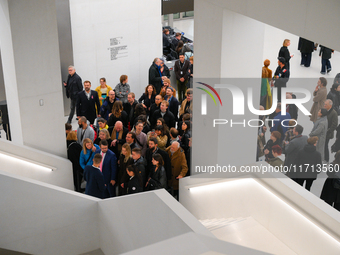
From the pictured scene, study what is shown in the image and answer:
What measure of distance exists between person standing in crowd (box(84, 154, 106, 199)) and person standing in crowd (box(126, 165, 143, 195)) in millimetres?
514

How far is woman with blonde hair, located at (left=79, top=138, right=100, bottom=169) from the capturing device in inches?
290

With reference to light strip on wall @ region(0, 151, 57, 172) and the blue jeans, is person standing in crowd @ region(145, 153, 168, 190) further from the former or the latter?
the blue jeans

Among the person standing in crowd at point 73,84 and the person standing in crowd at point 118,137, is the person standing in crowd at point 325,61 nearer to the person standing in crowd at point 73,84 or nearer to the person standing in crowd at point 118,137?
the person standing in crowd at point 73,84

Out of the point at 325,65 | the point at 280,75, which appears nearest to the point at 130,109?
the point at 280,75

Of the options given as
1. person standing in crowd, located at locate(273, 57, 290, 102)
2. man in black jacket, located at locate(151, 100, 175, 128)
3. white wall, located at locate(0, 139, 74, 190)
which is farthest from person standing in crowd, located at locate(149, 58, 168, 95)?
white wall, located at locate(0, 139, 74, 190)

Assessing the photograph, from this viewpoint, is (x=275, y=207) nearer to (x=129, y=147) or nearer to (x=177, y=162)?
(x=177, y=162)

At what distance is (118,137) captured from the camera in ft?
26.2

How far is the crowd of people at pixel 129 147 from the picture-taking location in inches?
271

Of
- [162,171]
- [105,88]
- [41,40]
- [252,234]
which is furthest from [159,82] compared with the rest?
[252,234]

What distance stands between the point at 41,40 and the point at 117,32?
4.80 m

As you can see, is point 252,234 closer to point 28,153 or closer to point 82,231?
point 82,231

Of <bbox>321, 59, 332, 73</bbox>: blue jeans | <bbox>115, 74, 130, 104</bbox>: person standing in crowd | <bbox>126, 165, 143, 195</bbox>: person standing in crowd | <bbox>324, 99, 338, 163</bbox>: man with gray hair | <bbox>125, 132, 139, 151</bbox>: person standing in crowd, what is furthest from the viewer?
<bbox>321, 59, 332, 73</bbox>: blue jeans

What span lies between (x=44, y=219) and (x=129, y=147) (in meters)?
2.00

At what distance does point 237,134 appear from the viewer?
7.04 m
